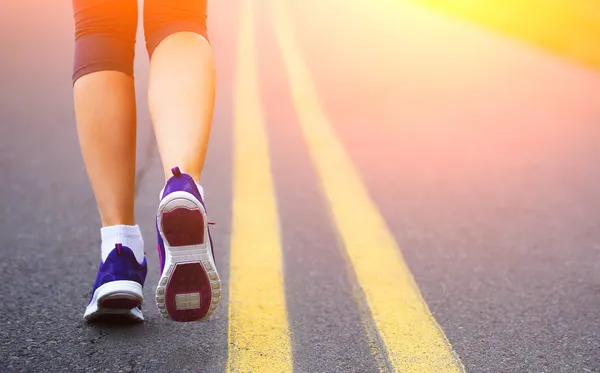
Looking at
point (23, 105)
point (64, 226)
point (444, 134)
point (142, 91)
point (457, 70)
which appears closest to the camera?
point (64, 226)

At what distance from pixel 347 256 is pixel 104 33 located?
1.13 meters

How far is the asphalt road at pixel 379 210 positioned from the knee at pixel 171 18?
29.0 inches

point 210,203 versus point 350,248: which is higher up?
point 350,248

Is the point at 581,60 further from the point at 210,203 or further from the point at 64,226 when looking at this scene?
the point at 64,226

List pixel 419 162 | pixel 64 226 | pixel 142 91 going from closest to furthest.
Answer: pixel 64 226
pixel 419 162
pixel 142 91

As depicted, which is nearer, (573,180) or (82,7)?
(82,7)

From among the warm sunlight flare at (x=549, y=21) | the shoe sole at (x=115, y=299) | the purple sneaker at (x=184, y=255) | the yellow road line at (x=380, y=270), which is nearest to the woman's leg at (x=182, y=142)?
the purple sneaker at (x=184, y=255)

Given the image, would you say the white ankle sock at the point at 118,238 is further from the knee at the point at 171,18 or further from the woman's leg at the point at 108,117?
the knee at the point at 171,18

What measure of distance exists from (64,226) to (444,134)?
2.54 m

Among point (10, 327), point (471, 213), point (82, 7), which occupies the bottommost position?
point (471, 213)

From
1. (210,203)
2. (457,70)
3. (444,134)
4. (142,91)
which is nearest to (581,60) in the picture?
(457,70)

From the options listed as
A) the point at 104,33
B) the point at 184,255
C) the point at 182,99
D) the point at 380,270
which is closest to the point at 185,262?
the point at 184,255

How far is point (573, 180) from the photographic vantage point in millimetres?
4062

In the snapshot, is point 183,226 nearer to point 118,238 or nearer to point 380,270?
point 118,238
